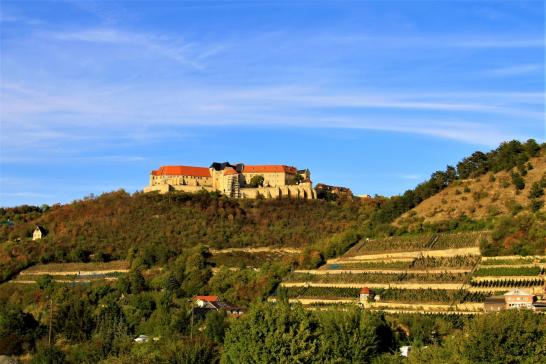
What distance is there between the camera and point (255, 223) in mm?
96375

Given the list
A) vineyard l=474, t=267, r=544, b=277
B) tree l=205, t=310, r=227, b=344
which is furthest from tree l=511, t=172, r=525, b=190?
tree l=205, t=310, r=227, b=344

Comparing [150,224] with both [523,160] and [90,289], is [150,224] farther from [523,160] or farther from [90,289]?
[523,160]

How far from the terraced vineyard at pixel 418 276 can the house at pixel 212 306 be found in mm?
4135

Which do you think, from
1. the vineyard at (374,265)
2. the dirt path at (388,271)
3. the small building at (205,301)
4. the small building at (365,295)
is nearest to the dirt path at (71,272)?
the small building at (205,301)

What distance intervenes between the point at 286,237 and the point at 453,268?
113ft

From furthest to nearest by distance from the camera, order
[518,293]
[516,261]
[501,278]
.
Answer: [516,261], [501,278], [518,293]

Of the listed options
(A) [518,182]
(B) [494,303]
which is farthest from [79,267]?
(B) [494,303]

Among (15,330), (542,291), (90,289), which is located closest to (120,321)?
(15,330)

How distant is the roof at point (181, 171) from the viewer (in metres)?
114

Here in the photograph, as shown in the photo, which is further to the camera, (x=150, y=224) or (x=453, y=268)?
(x=150, y=224)

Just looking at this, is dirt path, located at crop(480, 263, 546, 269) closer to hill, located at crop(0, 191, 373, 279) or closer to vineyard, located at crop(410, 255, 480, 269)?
vineyard, located at crop(410, 255, 480, 269)

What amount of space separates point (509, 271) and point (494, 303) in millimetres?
5402

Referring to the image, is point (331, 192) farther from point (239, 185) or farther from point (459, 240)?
point (459, 240)

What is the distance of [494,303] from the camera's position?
48938 millimetres
